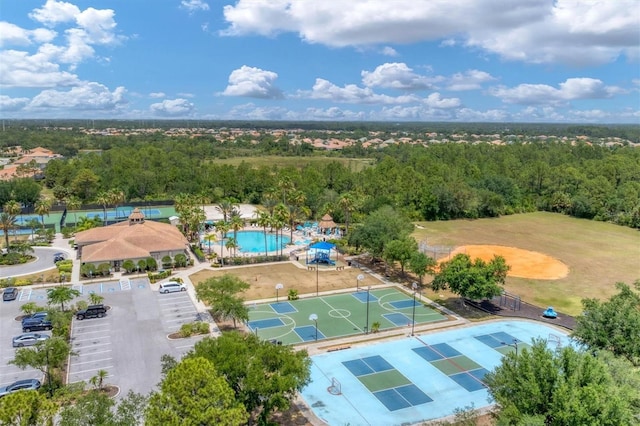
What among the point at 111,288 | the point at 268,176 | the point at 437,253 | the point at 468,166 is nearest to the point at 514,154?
the point at 468,166

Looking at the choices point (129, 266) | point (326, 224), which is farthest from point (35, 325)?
point (326, 224)

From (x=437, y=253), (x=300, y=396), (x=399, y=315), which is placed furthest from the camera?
(x=437, y=253)

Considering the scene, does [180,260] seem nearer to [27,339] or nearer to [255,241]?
[255,241]

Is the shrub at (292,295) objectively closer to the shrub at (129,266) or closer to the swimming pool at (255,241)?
the swimming pool at (255,241)

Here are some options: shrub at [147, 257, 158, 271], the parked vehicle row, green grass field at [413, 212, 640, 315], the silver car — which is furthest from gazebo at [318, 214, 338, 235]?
the silver car

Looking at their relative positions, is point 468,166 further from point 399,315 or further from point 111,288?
point 111,288

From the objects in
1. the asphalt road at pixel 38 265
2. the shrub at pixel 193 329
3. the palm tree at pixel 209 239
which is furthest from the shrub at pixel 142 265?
the shrub at pixel 193 329
